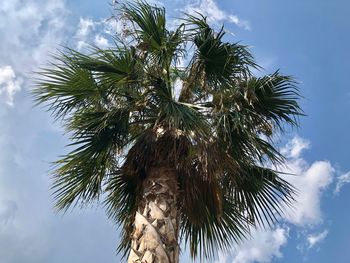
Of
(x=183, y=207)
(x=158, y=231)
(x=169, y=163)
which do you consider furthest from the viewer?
(x=183, y=207)

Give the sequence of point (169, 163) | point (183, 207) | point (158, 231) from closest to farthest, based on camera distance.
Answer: point (158, 231) → point (169, 163) → point (183, 207)

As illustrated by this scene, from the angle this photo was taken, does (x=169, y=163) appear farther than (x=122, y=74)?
No

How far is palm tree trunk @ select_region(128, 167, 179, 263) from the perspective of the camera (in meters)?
6.50

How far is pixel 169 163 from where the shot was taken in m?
7.39

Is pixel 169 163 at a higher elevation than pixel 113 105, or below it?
below

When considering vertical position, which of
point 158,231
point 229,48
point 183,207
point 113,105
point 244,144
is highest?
point 229,48

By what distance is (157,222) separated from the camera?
6.73 metres

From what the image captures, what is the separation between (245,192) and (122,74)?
2.47m


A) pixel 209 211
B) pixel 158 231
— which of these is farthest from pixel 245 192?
pixel 158 231

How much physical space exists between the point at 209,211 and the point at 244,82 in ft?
6.26

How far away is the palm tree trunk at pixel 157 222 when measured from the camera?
21.3ft

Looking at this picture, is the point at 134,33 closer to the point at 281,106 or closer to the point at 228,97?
the point at 228,97

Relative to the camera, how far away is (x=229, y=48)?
8.04m

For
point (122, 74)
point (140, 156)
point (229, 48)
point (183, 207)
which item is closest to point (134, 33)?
point (122, 74)
